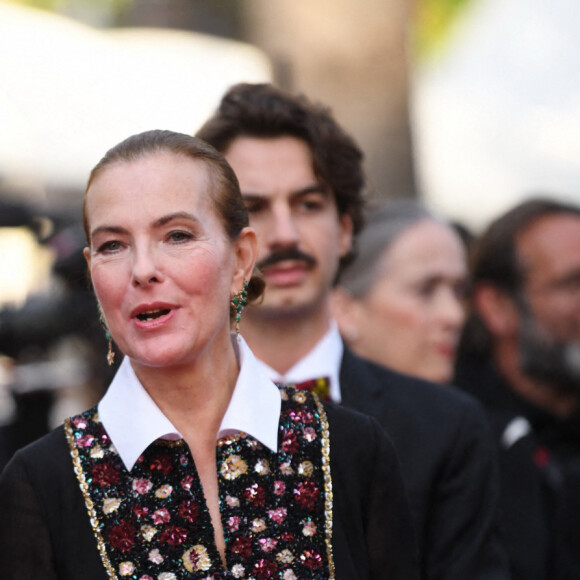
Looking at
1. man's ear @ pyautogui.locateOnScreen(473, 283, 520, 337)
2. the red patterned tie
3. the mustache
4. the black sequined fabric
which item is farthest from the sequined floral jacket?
man's ear @ pyautogui.locateOnScreen(473, 283, 520, 337)

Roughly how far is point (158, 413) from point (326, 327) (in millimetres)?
1225

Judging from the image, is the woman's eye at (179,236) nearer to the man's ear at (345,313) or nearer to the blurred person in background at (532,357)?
the blurred person in background at (532,357)

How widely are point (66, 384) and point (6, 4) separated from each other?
468cm

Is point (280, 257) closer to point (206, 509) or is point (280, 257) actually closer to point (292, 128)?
point (292, 128)

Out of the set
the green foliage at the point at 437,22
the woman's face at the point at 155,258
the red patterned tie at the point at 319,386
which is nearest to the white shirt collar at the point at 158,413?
the woman's face at the point at 155,258

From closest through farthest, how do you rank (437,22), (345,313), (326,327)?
(326,327) < (345,313) < (437,22)

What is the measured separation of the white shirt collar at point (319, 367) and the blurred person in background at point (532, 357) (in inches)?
36.4

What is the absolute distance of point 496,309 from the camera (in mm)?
5219

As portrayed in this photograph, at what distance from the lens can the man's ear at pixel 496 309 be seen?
201 inches

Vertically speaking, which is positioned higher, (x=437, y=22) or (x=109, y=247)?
(x=437, y=22)

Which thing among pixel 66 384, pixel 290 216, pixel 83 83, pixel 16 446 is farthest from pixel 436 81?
pixel 290 216

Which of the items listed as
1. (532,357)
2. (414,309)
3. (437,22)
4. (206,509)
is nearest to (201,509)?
(206,509)

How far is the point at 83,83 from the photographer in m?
7.59

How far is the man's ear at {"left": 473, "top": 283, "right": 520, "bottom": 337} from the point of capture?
16.7 feet
